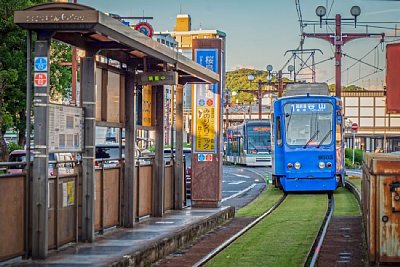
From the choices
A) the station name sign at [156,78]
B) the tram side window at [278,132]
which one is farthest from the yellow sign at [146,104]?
the tram side window at [278,132]

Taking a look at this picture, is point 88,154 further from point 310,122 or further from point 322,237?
point 310,122

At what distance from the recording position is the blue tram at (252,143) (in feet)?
206

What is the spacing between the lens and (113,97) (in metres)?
16.2

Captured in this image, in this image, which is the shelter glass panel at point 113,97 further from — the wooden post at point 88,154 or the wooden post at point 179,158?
the wooden post at point 179,158

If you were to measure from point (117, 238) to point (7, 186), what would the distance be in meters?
3.82

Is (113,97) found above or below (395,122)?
below

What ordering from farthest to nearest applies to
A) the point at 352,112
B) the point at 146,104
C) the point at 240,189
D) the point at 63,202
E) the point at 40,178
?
the point at 352,112
the point at 240,189
the point at 146,104
the point at 63,202
the point at 40,178

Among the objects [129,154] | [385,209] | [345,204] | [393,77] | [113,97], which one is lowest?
[345,204]

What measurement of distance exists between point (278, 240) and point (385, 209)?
5608 millimetres

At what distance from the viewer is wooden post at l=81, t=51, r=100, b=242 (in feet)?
46.5

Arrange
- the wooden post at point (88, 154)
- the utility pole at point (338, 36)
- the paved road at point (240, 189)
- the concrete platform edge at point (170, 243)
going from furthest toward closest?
1. the utility pole at point (338, 36)
2. the paved road at point (240, 189)
3. the wooden post at point (88, 154)
4. the concrete platform edge at point (170, 243)

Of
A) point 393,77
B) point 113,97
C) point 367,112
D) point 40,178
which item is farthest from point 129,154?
point 367,112

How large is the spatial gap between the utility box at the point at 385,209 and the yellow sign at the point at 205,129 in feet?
35.4

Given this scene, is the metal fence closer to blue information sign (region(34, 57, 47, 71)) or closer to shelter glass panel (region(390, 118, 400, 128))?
blue information sign (region(34, 57, 47, 71))
